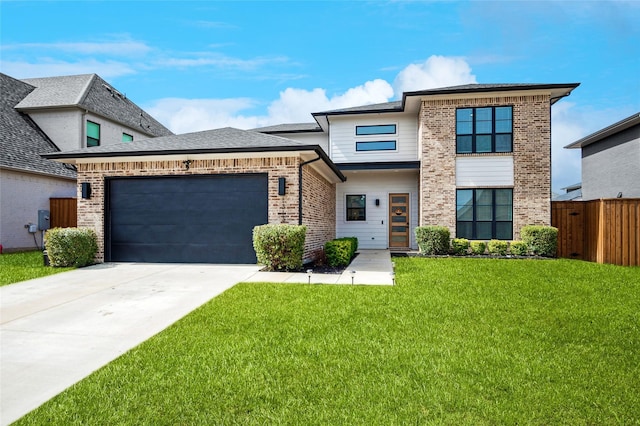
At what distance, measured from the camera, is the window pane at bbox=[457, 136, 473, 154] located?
1340 cm

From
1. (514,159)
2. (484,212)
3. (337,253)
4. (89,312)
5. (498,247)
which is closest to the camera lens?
(89,312)

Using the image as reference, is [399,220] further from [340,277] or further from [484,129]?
[340,277]

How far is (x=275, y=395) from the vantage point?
2.89 meters

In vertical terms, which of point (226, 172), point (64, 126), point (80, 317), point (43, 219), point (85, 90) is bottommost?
point (80, 317)

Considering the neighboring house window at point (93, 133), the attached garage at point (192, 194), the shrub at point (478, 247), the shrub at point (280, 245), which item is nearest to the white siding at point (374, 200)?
the shrub at point (478, 247)

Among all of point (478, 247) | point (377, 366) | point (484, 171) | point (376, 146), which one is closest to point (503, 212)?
point (484, 171)

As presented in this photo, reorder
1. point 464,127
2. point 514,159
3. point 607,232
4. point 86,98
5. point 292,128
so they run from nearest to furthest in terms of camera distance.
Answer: point 607,232 < point 514,159 < point 464,127 < point 86,98 < point 292,128

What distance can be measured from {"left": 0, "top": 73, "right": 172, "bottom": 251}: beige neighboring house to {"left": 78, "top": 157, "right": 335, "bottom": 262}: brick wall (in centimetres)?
457

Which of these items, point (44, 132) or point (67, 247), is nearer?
point (67, 247)

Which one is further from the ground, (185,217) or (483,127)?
(483,127)

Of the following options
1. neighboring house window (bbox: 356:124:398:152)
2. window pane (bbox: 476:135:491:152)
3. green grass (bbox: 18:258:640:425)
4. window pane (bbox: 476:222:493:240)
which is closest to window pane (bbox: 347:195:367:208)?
neighboring house window (bbox: 356:124:398:152)

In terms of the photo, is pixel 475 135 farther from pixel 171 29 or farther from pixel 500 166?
pixel 171 29

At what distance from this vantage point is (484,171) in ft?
43.5

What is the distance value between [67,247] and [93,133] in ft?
37.0
